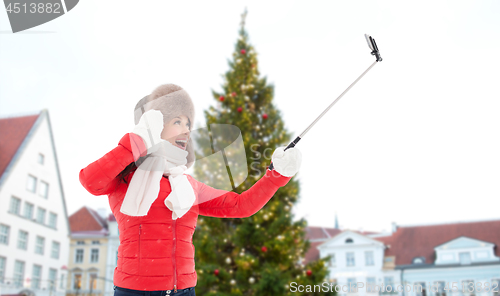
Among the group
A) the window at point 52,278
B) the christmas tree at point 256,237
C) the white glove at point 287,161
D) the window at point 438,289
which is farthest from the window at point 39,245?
the white glove at point 287,161

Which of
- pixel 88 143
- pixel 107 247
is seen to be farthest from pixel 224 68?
pixel 107 247

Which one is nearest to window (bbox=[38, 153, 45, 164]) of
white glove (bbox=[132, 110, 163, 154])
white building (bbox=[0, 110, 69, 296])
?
white building (bbox=[0, 110, 69, 296])

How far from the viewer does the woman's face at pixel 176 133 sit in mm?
1398

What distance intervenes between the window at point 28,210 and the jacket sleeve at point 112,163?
22.4m

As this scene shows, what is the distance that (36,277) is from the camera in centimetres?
2083

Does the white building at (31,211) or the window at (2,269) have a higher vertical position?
the white building at (31,211)

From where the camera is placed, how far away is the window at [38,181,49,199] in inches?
857

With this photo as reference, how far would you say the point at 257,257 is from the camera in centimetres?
602

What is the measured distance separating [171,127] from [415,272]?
22.7 metres

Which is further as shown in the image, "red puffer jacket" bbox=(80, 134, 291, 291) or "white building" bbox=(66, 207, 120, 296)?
"white building" bbox=(66, 207, 120, 296)

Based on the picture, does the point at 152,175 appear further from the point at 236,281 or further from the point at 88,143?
the point at 236,281

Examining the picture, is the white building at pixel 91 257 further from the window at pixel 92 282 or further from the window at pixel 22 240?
the window at pixel 22 240

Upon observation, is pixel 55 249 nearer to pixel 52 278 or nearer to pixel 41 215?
pixel 52 278

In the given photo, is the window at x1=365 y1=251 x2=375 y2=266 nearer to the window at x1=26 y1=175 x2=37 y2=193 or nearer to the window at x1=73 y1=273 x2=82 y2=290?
the window at x1=26 y1=175 x2=37 y2=193
